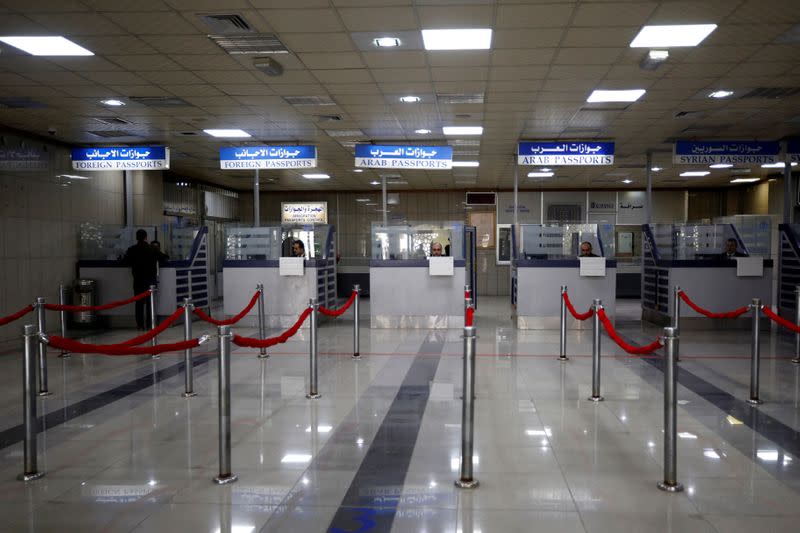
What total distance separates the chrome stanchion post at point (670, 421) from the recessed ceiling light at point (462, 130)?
758 centimetres

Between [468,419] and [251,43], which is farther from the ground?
[251,43]

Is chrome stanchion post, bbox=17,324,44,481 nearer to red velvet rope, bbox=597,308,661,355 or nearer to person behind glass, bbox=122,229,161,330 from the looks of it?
red velvet rope, bbox=597,308,661,355

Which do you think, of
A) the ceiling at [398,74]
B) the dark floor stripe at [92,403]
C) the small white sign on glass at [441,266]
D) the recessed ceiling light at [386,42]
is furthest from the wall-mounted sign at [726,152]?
the dark floor stripe at [92,403]

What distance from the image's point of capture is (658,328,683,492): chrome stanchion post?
3.95m

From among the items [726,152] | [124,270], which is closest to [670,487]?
[726,152]

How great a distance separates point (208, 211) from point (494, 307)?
29.8ft

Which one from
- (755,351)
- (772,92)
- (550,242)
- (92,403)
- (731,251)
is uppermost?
(772,92)

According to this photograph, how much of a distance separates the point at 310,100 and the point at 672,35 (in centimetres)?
481

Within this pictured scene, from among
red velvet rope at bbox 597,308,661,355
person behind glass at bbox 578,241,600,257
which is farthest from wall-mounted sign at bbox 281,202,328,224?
red velvet rope at bbox 597,308,661,355

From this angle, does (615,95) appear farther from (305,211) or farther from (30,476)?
(305,211)

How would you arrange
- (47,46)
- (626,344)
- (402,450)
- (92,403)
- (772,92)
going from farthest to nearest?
(772,92) → (47,46) → (92,403) → (626,344) → (402,450)

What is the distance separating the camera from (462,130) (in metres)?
11.3

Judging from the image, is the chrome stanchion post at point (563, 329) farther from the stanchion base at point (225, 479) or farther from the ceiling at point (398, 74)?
the stanchion base at point (225, 479)

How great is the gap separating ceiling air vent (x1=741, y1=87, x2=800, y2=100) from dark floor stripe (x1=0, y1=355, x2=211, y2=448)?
8.06 metres
